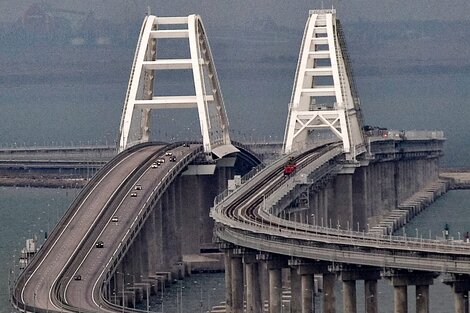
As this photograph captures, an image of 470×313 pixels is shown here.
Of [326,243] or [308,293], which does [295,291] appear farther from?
[326,243]

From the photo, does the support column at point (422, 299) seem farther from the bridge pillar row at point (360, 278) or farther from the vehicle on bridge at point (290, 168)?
the vehicle on bridge at point (290, 168)

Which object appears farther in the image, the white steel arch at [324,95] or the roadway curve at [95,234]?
the white steel arch at [324,95]

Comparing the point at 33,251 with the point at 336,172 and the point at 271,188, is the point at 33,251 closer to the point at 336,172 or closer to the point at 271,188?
the point at 271,188

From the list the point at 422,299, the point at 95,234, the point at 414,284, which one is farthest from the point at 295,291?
the point at 95,234

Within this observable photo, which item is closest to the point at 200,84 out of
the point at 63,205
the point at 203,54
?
the point at 203,54

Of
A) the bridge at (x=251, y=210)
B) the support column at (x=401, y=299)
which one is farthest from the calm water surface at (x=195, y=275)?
the support column at (x=401, y=299)

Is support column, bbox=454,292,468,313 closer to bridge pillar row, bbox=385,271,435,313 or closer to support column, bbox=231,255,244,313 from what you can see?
bridge pillar row, bbox=385,271,435,313
